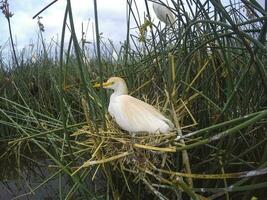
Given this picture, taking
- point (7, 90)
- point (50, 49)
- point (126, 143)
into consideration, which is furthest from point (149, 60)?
point (50, 49)

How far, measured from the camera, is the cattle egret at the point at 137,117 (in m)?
1.39

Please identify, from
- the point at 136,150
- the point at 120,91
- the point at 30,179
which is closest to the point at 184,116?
the point at 120,91

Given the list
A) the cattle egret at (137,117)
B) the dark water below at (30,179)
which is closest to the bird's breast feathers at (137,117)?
the cattle egret at (137,117)

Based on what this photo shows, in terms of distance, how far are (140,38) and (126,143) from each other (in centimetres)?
90

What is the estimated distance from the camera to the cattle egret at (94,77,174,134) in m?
1.39

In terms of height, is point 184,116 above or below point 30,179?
above

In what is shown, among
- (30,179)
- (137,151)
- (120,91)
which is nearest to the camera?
(137,151)

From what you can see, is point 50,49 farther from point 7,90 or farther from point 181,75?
point 181,75

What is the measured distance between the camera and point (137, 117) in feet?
4.75

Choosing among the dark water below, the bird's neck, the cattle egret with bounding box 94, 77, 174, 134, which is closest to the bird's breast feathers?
the cattle egret with bounding box 94, 77, 174, 134

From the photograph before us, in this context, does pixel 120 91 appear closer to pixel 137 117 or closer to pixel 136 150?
pixel 137 117

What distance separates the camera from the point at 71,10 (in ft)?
3.39

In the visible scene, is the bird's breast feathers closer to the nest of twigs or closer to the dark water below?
the nest of twigs

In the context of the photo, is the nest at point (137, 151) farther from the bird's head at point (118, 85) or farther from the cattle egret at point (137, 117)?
the bird's head at point (118, 85)
